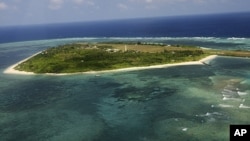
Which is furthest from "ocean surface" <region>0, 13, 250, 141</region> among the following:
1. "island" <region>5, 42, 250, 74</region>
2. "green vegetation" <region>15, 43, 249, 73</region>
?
"green vegetation" <region>15, 43, 249, 73</region>

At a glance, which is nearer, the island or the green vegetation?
the island

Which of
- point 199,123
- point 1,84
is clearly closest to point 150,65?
point 1,84

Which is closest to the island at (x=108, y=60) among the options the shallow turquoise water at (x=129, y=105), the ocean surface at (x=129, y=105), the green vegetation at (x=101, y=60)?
the green vegetation at (x=101, y=60)

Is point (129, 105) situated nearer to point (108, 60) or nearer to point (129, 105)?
point (129, 105)

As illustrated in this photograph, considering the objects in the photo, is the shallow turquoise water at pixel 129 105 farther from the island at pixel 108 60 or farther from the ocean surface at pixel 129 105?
the island at pixel 108 60

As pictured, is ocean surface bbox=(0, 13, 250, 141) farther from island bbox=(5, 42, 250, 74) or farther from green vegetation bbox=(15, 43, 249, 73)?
green vegetation bbox=(15, 43, 249, 73)

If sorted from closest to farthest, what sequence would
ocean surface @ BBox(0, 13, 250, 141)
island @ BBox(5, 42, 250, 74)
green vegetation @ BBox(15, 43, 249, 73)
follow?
1. ocean surface @ BBox(0, 13, 250, 141)
2. island @ BBox(5, 42, 250, 74)
3. green vegetation @ BBox(15, 43, 249, 73)

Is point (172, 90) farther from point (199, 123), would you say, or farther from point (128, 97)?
point (199, 123)

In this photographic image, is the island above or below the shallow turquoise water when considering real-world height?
above
